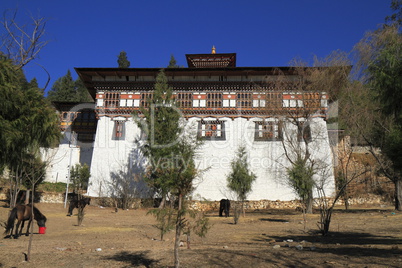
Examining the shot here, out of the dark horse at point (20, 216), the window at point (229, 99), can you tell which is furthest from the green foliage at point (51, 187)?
the dark horse at point (20, 216)

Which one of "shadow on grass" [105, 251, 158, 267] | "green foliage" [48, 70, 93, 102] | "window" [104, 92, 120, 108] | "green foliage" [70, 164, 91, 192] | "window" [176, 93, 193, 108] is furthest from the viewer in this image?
"green foliage" [48, 70, 93, 102]

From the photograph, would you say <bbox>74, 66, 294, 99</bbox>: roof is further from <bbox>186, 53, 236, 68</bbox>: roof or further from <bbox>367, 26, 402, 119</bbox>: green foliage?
<bbox>367, 26, 402, 119</bbox>: green foliage

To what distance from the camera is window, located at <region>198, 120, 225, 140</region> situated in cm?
3244

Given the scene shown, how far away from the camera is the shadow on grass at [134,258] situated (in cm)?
762

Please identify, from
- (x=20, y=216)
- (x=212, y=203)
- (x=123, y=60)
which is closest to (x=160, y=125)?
(x=212, y=203)

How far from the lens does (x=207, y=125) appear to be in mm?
32656

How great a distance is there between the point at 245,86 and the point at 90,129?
17.9 m

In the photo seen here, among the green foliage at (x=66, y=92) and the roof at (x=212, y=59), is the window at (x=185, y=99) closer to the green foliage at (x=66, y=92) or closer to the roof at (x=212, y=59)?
the roof at (x=212, y=59)

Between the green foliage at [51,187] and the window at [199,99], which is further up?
the window at [199,99]

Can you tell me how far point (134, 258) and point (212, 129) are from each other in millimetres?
24782

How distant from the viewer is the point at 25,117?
712 cm

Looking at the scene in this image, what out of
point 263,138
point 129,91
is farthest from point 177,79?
point 263,138

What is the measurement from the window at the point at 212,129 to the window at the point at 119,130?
7766mm

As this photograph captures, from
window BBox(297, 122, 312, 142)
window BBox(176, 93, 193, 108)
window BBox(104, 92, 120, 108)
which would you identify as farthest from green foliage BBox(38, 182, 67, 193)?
window BBox(297, 122, 312, 142)
